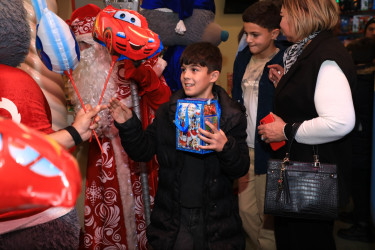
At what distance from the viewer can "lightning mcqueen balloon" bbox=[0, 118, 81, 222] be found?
52 cm

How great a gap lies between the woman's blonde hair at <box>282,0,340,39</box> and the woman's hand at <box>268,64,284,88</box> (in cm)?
37

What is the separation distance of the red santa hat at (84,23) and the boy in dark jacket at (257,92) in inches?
34.2

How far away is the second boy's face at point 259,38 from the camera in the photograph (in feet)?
6.48

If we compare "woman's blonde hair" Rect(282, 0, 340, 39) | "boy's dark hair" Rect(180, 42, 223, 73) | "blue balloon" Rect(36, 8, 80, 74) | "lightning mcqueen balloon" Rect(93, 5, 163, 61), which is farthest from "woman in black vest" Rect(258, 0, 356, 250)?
"blue balloon" Rect(36, 8, 80, 74)

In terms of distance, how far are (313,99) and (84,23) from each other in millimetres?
1246

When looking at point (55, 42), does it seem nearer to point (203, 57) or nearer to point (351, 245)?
point (203, 57)

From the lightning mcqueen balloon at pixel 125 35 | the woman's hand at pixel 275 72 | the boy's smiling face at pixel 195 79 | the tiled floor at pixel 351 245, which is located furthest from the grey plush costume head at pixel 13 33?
the tiled floor at pixel 351 245

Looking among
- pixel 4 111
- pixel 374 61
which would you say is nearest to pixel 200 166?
pixel 4 111

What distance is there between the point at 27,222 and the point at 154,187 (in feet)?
3.60

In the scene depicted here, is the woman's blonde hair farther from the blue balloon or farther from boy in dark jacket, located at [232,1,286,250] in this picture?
the blue balloon

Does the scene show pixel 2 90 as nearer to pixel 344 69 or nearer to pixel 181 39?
pixel 344 69

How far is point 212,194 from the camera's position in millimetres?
1459

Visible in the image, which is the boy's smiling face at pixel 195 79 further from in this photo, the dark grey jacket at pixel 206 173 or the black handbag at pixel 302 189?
the black handbag at pixel 302 189

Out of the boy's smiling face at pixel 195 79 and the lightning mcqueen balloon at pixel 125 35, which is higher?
the lightning mcqueen balloon at pixel 125 35
